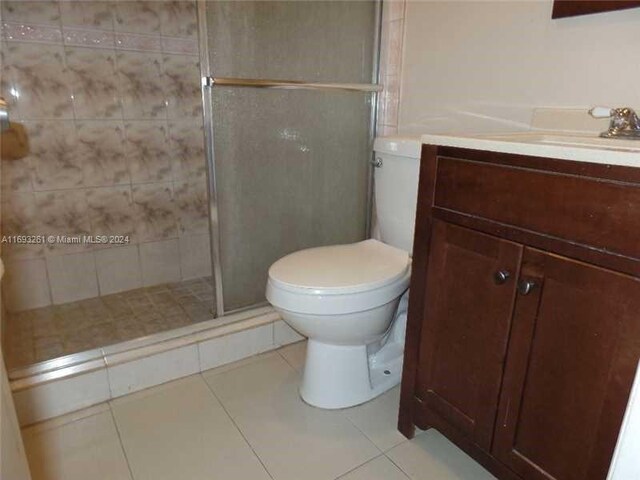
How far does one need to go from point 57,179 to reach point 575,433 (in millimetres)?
2120

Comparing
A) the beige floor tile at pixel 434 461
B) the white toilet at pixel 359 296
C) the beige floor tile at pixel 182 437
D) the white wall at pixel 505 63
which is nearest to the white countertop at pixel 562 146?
the white wall at pixel 505 63

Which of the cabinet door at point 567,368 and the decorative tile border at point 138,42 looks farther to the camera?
the decorative tile border at point 138,42

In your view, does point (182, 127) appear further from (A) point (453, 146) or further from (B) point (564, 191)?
(B) point (564, 191)

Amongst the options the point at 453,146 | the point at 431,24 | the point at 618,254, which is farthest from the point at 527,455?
the point at 431,24

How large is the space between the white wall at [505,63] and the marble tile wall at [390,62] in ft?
0.11

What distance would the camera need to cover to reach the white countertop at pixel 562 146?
28.8 inches

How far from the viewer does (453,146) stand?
1.00 meters

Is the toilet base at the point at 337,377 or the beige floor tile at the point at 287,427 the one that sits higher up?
the toilet base at the point at 337,377

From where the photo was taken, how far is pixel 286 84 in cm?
161

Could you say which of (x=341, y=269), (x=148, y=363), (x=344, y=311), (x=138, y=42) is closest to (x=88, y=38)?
(x=138, y=42)

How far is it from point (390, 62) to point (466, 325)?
46.3 inches

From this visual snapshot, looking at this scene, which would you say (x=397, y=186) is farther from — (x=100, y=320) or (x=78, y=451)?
(x=100, y=320)

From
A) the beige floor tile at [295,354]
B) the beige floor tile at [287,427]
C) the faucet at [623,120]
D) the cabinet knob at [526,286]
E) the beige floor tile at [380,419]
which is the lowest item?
the beige floor tile at [295,354]

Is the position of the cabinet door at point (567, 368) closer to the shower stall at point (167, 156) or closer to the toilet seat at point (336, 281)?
the toilet seat at point (336, 281)
